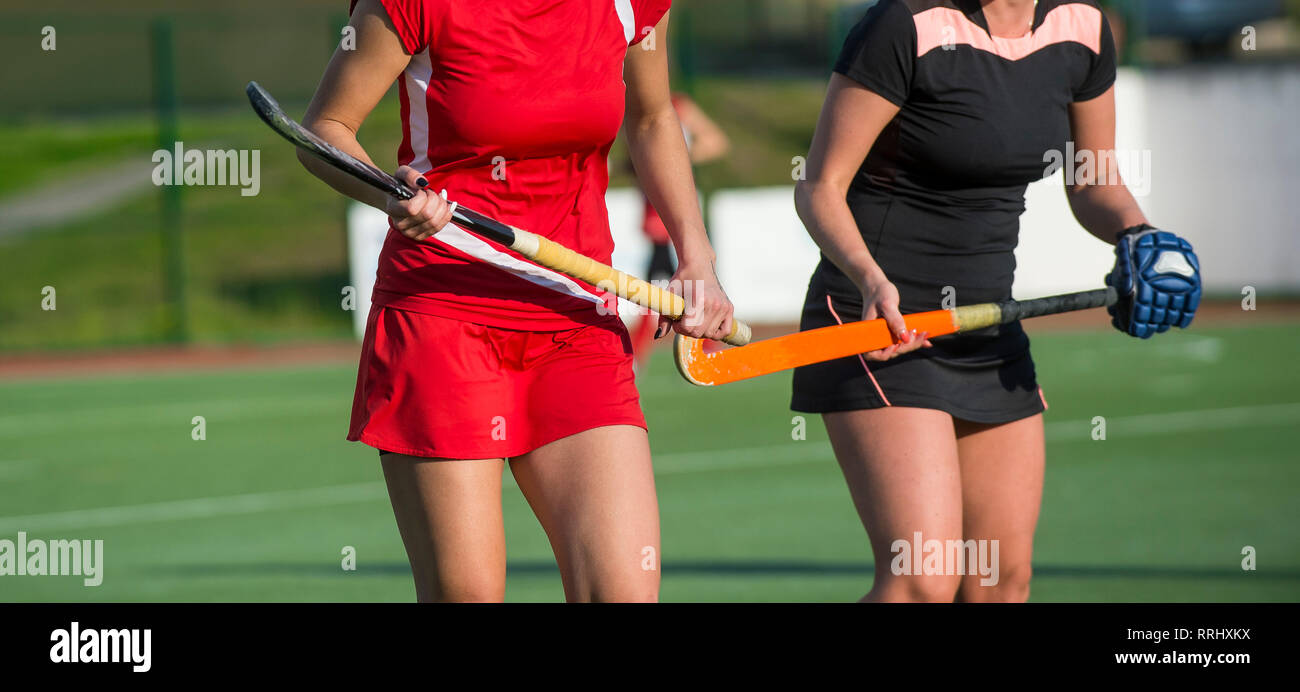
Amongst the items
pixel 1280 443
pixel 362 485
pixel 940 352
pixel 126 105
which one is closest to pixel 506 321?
pixel 940 352

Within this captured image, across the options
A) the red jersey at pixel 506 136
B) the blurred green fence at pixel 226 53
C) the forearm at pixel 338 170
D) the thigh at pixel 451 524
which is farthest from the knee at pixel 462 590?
the blurred green fence at pixel 226 53

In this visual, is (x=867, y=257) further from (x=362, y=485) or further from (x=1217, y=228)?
(x=1217, y=228)

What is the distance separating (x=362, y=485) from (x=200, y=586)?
2058 mm

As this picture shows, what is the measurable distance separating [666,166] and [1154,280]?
4.07ft

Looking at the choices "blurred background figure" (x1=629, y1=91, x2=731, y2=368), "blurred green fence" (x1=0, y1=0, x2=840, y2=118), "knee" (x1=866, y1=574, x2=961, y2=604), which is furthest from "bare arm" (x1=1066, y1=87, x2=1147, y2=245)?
"blurred green fence" (x1=0, y1=0, x2=840, y2=118)

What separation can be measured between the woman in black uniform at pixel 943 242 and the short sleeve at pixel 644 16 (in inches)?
19.8

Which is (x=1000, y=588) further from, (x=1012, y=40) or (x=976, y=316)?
(x=1012, y=40)

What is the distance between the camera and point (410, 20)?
3.12 metres

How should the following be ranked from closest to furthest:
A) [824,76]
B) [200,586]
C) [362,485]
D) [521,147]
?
[521,147], [200,586], [362,485], [824,76]

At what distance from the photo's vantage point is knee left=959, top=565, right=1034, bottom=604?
3.87m

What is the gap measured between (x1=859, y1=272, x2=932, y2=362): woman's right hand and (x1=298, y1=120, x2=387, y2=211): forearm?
115 centimetres

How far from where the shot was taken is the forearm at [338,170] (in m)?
3.16

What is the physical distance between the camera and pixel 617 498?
3.22 m

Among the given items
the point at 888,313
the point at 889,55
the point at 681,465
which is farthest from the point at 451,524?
the point at 681,465
